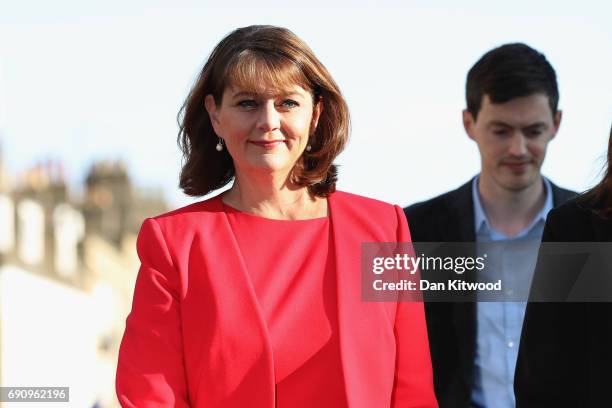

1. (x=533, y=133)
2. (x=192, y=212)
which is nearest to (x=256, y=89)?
(x=192, y=212)

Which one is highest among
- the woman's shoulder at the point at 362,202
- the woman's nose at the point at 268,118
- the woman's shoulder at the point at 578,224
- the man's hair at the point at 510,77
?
the man's hair at the point at 510,77

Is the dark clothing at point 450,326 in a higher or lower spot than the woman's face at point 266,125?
lower

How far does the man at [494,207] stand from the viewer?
4484mm

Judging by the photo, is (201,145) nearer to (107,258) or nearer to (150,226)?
(150,226)

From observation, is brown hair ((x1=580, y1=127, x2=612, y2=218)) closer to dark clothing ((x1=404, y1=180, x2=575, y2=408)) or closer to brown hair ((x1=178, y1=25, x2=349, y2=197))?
brown hair ((x1=178, y1=25, x2=349, y2=197))

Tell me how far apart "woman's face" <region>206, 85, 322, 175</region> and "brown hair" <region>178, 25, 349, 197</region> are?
0.10ft

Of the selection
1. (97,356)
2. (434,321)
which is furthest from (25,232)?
(434,321)

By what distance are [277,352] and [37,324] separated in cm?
1432

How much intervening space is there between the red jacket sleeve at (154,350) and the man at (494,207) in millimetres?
1270

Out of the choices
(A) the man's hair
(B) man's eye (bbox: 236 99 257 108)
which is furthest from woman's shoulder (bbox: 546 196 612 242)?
→ (A) the man's hair

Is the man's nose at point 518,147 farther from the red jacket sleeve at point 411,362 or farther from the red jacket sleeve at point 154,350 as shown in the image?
the red jacket sleeve at point 154,350

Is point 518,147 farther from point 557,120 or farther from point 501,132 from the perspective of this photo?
point 557,120

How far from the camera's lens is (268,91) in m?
3.49

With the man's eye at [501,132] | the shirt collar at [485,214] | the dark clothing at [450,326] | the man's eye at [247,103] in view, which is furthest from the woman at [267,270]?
the man's eye at [501,132]
